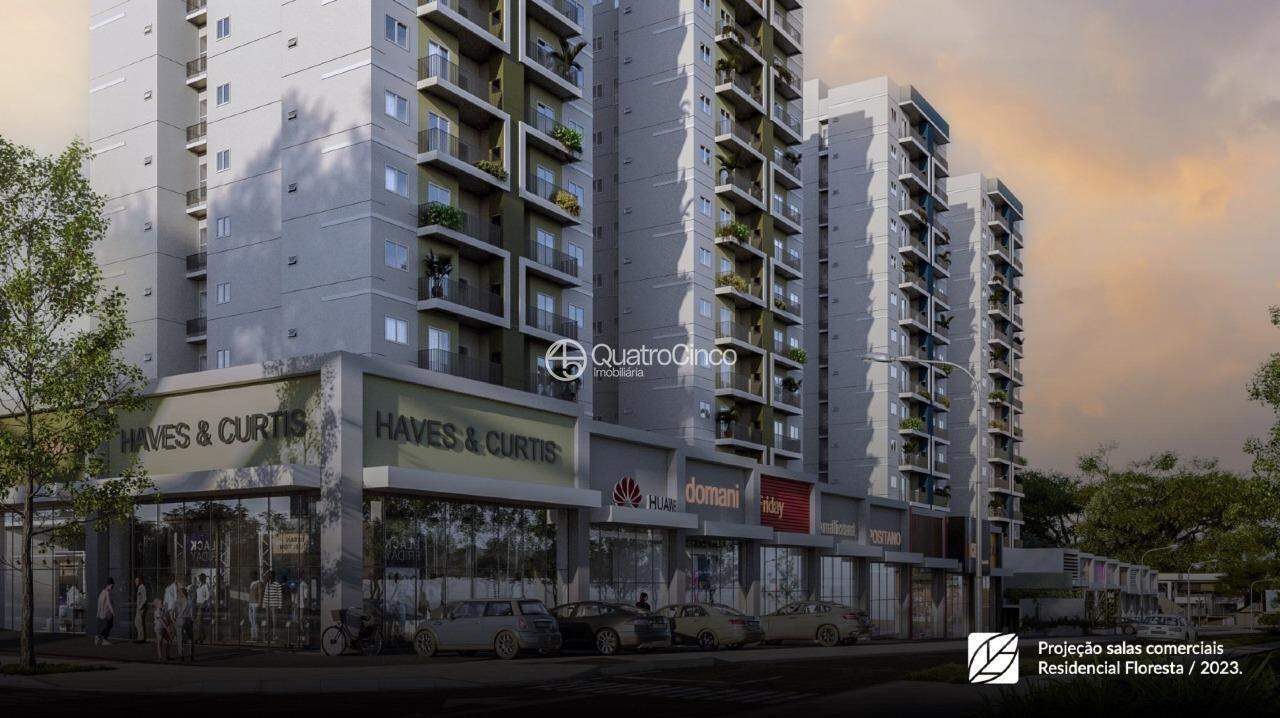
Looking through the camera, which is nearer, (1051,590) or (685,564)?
(685,564)

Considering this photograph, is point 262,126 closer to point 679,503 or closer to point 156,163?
point 156,163

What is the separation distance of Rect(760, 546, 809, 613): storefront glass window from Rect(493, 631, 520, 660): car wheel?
94.5 ft

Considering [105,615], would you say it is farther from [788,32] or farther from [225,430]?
[788,32]

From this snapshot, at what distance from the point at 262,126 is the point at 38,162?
89.3 feet

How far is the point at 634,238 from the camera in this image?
240 ft

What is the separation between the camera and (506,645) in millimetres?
33875

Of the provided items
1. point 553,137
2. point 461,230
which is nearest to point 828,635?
point 461,230

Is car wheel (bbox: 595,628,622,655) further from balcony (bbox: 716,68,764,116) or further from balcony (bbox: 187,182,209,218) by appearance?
balcony (bbox: 716,68,764,116)

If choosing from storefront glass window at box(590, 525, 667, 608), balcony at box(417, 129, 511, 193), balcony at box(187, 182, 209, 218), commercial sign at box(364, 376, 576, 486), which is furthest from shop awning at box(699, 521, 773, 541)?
balcony at box(187, 182, 209, 218)

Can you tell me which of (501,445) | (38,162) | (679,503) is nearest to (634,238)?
(679,503)

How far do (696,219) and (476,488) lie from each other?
34857mm

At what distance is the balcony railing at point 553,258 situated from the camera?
5916 cm

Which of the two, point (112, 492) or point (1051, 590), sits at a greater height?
point (112, 492)

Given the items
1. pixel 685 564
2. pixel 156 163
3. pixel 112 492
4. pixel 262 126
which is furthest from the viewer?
pixel 156 163
